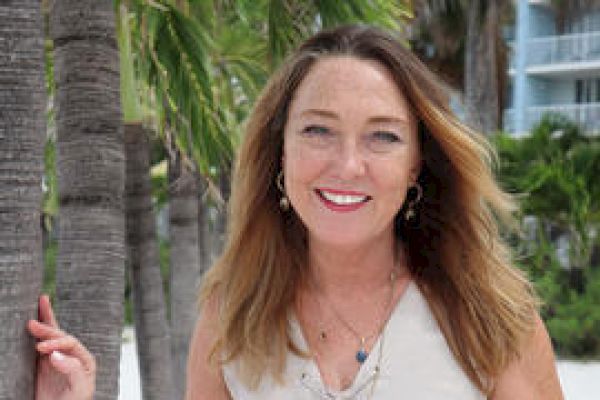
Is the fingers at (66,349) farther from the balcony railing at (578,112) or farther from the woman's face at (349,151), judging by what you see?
the balcony railing at (578,112)

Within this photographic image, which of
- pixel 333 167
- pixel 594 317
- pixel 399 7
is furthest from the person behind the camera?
pixel 594 317

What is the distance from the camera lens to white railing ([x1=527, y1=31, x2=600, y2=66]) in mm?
31047

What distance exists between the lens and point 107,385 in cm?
297

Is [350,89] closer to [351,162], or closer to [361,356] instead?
[351,162]

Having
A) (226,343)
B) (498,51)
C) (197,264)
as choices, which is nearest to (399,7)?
(226,343)

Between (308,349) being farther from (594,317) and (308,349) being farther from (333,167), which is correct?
(594,317)

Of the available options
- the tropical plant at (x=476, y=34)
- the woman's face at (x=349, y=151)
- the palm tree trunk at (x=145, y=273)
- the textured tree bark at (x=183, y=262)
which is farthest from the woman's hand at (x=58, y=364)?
the tropical plant at (x=476, y=34)

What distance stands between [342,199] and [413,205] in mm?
424

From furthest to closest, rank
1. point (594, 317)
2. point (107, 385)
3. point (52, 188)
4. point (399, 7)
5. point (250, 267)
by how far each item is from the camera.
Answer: point (594, 317)
point (52, 188)
point (399, 7)
point (107, 385)
point (250, 267)

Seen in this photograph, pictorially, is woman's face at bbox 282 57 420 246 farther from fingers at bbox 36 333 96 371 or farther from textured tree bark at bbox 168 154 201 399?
textured tree bark at bbox 168 154 201 399

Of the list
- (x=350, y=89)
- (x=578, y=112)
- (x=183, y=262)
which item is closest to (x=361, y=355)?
(x=350, y=89)

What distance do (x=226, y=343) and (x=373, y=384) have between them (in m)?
0.39

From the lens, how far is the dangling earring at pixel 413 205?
2384 mm

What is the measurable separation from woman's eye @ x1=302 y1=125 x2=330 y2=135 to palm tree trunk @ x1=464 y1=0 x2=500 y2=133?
680 inches
